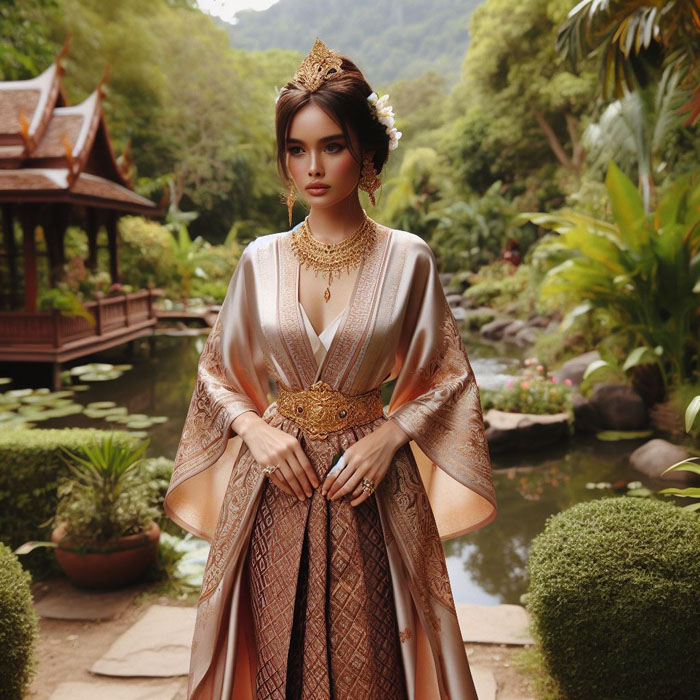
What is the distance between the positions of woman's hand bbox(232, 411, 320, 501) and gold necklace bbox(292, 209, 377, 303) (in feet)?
1.10

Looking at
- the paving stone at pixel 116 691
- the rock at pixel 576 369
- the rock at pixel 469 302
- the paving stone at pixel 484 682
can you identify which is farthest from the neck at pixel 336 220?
the rock at pixel 469 302

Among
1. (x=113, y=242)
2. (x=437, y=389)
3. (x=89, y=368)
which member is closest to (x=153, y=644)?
(x=437, y=389)

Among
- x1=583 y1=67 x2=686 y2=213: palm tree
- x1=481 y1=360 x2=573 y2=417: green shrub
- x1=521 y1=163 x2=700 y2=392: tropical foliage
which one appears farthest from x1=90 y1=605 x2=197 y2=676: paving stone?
x1=583 y1=67 x2=686 y2=213: palm tree

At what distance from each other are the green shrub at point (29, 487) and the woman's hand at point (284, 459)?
2.56m

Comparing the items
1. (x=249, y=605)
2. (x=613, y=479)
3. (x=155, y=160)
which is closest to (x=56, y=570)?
(x=249, y=605)

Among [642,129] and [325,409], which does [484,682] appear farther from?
[642,129]

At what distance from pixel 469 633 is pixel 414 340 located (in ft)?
6.19

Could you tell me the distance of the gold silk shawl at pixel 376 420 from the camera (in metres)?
1.62

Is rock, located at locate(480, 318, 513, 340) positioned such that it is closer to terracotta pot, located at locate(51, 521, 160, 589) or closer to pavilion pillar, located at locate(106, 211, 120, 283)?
pavilion pillar, located at locate(106, 211, 120, 283)

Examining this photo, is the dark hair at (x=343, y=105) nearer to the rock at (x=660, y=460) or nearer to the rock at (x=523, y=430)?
the rock at (x=660, y=460)

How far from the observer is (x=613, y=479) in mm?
5836

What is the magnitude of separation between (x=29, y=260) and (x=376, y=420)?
30.2 ft

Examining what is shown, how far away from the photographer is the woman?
1569 millimetres

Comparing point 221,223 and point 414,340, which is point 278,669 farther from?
point 221,223
